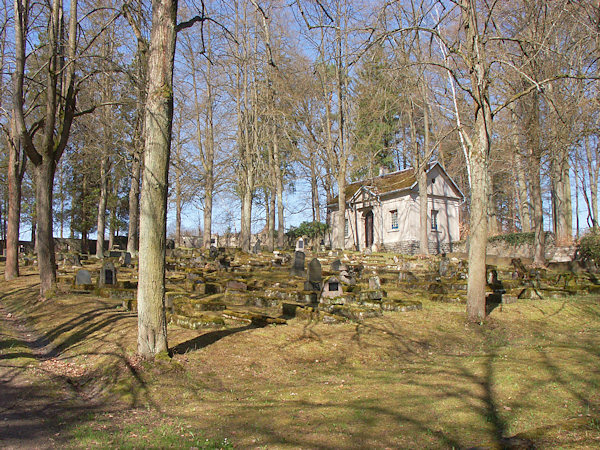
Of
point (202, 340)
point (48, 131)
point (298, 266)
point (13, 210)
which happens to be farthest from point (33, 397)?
point (13, 210)

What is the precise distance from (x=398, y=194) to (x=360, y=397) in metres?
27.6

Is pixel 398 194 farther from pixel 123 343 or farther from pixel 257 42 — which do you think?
pixel 123 343

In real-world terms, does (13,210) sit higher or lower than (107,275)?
higher

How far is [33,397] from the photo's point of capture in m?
5.40

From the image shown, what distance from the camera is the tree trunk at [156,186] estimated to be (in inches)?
248

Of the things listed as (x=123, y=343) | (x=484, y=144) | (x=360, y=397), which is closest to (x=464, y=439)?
(x=360, y=397)

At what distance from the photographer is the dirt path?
14.2 ft

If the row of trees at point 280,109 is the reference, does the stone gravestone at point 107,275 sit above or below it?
below

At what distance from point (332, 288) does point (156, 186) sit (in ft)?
19.3

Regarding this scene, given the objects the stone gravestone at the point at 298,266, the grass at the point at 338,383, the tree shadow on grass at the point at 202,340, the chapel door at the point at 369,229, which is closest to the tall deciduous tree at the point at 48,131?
the grass at the point at 338,383

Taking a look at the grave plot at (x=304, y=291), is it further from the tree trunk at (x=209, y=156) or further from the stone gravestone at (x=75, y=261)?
the tree trunk at (x=209, y=156)

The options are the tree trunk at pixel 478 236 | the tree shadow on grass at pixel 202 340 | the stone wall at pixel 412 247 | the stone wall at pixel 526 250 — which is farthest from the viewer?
the stone wall at pixel 412 247

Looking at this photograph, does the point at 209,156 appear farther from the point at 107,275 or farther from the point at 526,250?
the point at 526,250

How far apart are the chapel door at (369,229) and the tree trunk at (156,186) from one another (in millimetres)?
29009
